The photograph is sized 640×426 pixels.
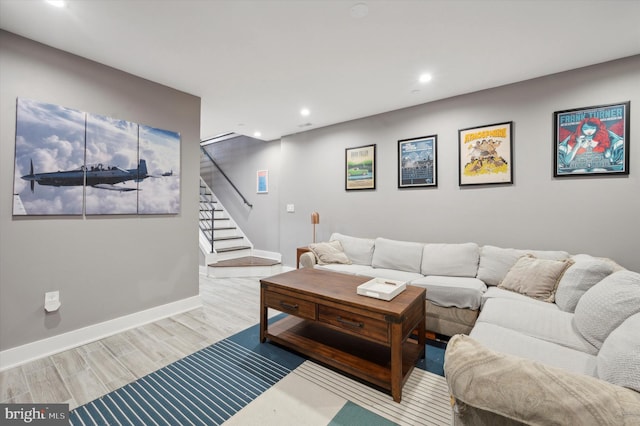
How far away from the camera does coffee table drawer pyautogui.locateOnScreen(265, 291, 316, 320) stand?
7.22 ft

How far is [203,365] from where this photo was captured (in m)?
2.17

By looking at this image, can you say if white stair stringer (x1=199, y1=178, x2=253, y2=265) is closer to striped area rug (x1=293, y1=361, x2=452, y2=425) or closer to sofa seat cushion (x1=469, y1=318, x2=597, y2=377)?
striped area rug (x1=293, y1=361, x2=452, y2=425)

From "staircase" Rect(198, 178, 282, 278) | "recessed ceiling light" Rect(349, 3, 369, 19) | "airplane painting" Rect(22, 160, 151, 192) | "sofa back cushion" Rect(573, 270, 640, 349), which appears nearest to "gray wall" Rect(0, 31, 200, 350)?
"airplane painting" Rect(22, 160, 151, 192)

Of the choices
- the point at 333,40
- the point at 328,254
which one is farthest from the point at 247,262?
the point at 333,40

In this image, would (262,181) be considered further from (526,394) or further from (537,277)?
(526,394)

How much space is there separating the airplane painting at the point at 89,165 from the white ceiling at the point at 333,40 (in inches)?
25.2

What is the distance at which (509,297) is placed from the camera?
7.92 feet

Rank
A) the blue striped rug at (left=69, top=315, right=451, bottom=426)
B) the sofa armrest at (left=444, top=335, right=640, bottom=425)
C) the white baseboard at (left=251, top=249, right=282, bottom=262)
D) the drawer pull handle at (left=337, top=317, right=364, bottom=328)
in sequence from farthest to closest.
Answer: the white baseboard at (left=251, top=249, right=282, bottom=262), the drawer pull handle at (left=337, top=317, right=364, bottom=328), the blue striped rug at (left=69, top=315, right=451, bottom=426), the sofa armrest at (left=444, top=335, right=640, bottom=425)

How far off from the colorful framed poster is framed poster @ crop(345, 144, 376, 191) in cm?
196

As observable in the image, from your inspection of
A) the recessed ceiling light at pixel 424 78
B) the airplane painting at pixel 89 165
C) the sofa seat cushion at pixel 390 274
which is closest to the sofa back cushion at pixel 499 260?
the sofa seat cushion at pixel 390 274

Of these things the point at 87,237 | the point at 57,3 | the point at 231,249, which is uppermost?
the point at 57,3

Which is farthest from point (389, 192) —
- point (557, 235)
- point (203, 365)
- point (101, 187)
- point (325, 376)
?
point (101, 187)

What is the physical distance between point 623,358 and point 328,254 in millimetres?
2903

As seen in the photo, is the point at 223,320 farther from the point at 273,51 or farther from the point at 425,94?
the point at 425,94
